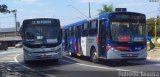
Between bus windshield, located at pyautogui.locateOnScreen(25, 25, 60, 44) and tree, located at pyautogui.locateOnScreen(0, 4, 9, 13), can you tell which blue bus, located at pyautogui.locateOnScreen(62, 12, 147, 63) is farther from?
tree, located at pyautogui.locateOnScreen(0, 4, 9, 13)

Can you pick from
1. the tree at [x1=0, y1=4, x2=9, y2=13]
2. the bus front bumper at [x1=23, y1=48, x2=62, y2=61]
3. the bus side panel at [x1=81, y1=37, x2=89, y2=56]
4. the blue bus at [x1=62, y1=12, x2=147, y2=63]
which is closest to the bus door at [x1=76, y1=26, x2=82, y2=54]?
the bus side panel at [x1=81, y1=37, x2=89, y2=56]

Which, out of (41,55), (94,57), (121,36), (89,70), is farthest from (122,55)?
(41,55)

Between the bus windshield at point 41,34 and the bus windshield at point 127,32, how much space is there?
15.0ft

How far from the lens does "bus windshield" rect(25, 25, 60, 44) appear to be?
25.1 m

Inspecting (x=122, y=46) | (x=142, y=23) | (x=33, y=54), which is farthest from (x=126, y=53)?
(x=33, y=54)

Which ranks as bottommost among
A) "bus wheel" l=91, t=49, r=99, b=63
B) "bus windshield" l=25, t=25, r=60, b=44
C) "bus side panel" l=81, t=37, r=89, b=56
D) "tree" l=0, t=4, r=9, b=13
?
"bus wheel" l=91, t=49, r=99, b=63

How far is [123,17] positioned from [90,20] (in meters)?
3.80

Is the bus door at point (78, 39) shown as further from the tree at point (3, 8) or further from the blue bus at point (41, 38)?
the tree at point (3, 8)

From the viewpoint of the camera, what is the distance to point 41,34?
25.2 m

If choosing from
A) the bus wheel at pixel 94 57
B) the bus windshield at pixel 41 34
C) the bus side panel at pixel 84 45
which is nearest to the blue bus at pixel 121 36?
the bus wheel at pixel 94 57

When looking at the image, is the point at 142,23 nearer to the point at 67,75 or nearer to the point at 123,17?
the point at 123,17

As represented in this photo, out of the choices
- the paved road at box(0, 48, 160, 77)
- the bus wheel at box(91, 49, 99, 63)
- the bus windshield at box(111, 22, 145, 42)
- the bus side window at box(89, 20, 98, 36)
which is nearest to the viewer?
the paved road at box(0, 48, 160, 77)

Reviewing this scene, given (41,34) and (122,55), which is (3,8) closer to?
(122,55)

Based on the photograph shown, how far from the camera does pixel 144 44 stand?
899 inches
